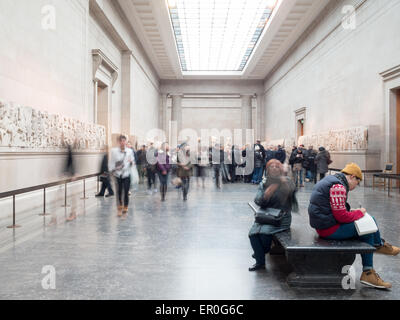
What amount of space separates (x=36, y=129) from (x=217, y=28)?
Answer: 14425 millimetres

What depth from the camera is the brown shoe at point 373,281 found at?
10.8 ft

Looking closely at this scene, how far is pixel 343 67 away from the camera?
1441 centimetres

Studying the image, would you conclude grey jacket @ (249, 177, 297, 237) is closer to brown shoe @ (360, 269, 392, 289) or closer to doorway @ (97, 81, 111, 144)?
brown shoe @ (360, 269, 392, 289)

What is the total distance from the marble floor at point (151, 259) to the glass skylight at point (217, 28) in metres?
12.7

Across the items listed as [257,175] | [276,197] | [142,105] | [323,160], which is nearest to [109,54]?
[142,105]

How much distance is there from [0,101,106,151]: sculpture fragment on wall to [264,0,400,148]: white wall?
10.2m

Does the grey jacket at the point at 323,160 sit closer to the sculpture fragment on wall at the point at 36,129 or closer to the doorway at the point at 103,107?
the sculpture fragment on wall at the point at 36,129

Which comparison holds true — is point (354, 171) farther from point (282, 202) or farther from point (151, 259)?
point (151, 259)

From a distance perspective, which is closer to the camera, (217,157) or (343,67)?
(217,157)

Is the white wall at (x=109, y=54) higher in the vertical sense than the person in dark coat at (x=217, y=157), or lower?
higher

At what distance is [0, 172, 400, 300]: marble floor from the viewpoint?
324 centimetres

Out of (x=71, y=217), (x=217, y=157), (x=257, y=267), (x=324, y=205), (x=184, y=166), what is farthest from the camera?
(x=217, y=157)

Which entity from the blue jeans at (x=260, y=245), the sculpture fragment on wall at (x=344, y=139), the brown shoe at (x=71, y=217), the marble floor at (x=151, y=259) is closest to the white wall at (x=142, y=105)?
the sculpture fragment on wall at (x=344, y=139)

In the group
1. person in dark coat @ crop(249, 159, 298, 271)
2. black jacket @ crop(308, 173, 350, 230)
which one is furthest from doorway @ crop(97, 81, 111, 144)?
black jacket @ crop(308, 173, 350, 230)
